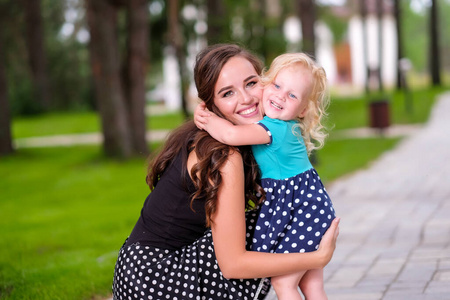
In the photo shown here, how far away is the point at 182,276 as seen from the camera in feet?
10.8

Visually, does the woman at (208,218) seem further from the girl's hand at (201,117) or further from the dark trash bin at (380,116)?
the dark trash bin at (380,116)

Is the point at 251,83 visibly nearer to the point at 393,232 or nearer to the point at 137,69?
the point at 393,232

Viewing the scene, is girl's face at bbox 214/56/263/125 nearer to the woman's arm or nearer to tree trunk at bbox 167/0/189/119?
the woman's arm

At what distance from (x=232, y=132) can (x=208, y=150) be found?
0.13 m

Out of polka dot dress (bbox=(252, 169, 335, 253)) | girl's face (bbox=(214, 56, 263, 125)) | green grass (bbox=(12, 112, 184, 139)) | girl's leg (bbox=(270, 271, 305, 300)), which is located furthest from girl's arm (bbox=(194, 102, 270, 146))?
green grass (bbox=(12, 112, 184, 139))

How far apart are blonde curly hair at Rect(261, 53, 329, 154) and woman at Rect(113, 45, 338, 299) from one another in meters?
0.11

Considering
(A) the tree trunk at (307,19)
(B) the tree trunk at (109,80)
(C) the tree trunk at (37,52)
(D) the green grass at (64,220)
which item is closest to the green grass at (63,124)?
(C) the tree trunk at (37,52)

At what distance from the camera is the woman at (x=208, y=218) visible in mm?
3141

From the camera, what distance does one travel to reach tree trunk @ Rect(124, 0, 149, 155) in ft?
55.2

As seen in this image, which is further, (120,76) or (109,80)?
(120,76)

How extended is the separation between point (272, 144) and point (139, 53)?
14011mm

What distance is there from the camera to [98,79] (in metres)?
16.8

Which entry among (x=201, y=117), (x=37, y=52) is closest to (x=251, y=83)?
(x=201, y=117)

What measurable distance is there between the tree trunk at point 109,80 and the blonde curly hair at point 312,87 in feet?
43.6
